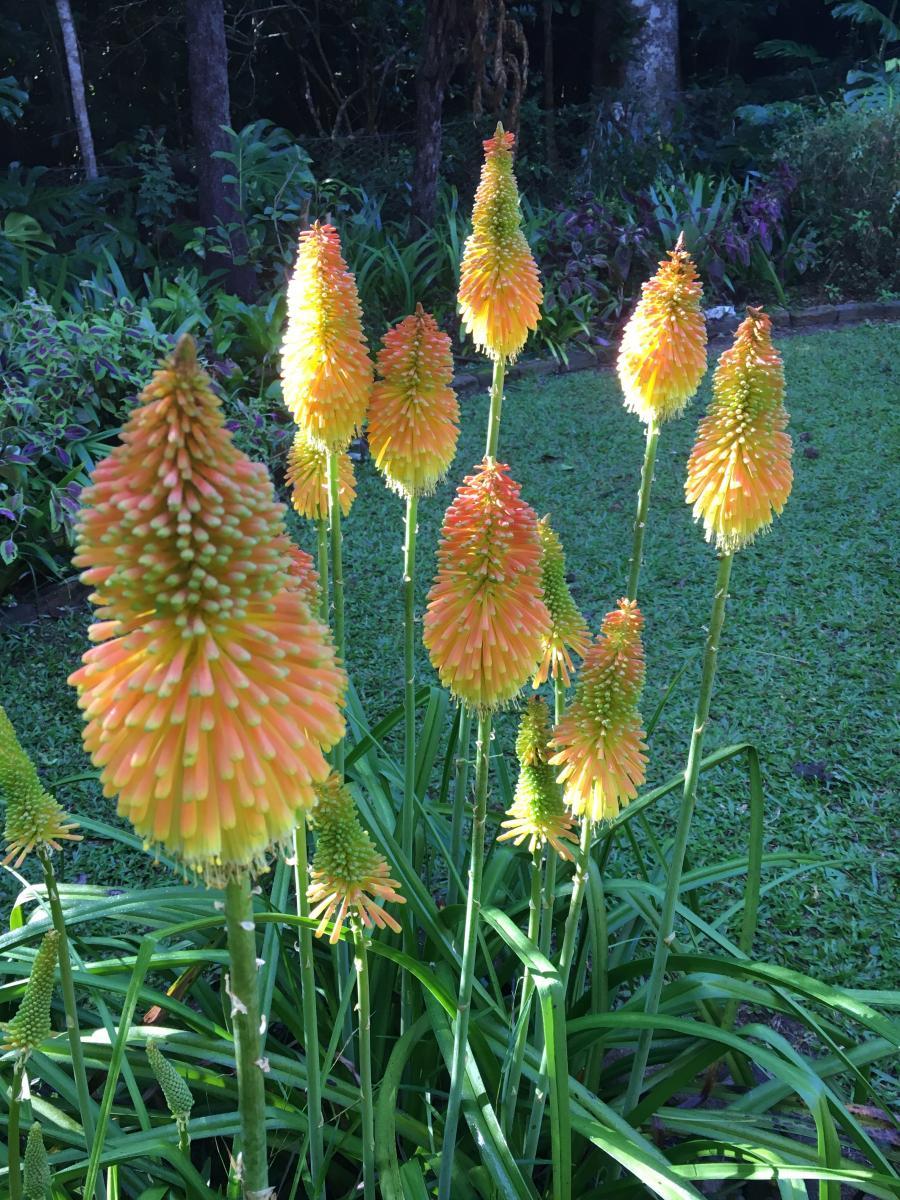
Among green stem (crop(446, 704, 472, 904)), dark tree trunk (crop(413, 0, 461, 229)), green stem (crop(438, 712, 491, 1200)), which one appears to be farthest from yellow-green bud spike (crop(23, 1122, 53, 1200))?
dark tree trunk (crop(413, 0, 461, 229))

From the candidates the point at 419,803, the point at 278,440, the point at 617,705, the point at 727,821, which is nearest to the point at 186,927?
the point at 419,803

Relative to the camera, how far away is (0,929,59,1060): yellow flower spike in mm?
1444

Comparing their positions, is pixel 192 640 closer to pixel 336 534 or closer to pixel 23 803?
pixel 23 803

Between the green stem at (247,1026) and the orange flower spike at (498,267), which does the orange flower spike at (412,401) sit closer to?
the orange flower spike at (498,267)

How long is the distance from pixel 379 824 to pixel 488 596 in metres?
1.01

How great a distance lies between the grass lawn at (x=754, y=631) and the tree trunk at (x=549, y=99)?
12.8ft

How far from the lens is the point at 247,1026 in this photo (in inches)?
43.4

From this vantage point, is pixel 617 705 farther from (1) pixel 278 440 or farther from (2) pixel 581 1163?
(1) pixel 278 440

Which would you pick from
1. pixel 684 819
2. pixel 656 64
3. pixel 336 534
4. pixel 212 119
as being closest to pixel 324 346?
pixel 336 534

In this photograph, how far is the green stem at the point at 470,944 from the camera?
1586 mm

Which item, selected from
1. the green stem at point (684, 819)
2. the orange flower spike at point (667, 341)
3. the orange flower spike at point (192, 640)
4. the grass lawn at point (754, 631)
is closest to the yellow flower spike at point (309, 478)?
the orange flower spike at point (667, 341)

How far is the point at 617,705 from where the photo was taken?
164 cm

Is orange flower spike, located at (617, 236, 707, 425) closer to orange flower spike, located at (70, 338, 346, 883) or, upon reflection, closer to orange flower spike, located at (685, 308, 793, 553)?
orange flower spike, located at (685, 308, 793, 553)

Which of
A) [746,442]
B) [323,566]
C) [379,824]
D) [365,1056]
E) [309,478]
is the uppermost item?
[746,442]
